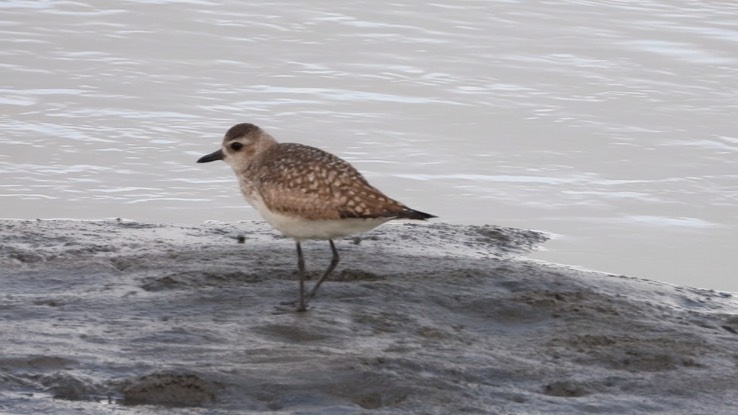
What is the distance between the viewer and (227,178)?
10719 millimetres

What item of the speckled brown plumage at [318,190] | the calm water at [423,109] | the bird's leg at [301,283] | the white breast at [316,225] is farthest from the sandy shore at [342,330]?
the calm water at [423,109]

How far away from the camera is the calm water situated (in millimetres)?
Result: 9844

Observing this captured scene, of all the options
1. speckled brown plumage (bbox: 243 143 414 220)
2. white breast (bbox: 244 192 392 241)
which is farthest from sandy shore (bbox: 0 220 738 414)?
speckled brown plumage (bbox: 243 143 414 220)

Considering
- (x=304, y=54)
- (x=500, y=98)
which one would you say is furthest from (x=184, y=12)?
(x=500, y=98)

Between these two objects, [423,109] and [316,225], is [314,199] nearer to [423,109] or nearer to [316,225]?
[316,225]

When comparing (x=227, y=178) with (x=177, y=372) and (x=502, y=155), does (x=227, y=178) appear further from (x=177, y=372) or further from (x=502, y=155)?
(x=177, y=372)

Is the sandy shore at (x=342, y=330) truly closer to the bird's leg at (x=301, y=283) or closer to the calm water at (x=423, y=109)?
the bird's leg at (x=301, y=283)

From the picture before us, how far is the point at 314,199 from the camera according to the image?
7.23 metres

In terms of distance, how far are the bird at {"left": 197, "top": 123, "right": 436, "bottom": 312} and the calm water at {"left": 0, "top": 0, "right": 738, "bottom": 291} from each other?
2.08 meters

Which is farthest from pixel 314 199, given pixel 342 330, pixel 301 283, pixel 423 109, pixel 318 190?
pixel 423 109

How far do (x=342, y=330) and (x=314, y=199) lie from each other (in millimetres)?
733

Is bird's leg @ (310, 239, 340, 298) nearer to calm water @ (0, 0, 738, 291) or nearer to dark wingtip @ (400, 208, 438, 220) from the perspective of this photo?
dark wingtip @ (400, 208, 438, 220)

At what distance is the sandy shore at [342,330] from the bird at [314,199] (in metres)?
0.39

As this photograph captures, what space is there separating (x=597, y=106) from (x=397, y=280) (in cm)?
479
